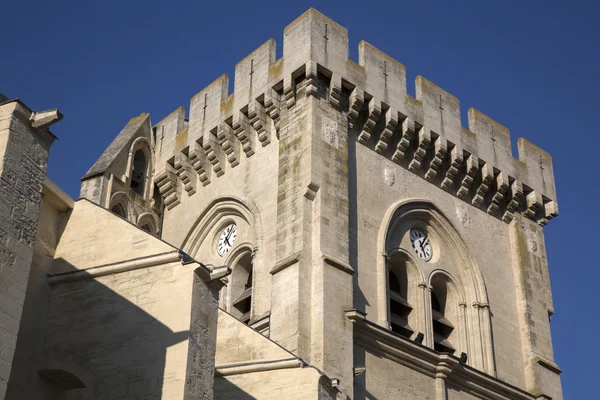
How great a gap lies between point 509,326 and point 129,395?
39.8 feet

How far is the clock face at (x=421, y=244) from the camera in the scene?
74.7ft

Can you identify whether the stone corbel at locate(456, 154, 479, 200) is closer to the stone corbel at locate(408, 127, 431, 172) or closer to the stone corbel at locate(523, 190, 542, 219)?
the stone corbel at locate(408, 127, 431, 172)

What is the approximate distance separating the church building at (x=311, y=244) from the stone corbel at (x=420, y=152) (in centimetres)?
3

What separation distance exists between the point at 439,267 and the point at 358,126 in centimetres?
328

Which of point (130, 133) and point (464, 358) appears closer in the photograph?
point (464, 358)

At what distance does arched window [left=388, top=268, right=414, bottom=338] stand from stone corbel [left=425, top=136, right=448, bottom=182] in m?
2.34

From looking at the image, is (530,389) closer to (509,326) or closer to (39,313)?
(509,326)

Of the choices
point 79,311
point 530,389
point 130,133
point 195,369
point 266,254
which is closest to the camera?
point 195,369

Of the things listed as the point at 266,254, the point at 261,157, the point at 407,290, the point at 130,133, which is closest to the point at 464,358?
the point at 407,290

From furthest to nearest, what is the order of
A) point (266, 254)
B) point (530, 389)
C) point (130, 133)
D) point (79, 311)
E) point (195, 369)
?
point (130, 133) → point (530, 389) → point (266, 254) → point (79, 311) → point (195, 369)

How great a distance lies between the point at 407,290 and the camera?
22.2 meters

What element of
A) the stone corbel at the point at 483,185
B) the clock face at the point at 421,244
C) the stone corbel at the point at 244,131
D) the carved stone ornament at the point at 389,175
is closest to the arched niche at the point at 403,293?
the clock face at the point at 421,244

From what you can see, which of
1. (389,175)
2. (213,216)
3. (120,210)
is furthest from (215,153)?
(389,175)

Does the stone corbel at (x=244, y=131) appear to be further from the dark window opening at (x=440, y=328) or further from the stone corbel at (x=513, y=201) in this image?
the stone corbel at (x=513, y=201)
